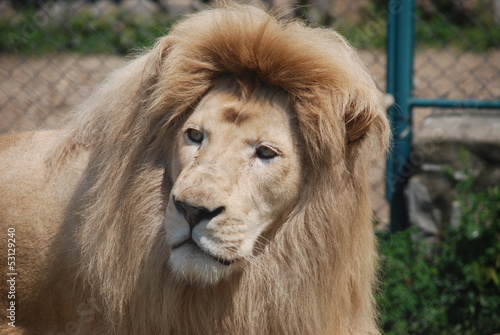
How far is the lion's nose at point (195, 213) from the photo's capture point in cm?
216

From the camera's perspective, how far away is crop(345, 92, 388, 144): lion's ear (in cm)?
239

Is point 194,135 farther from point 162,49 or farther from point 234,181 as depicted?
point 162,49

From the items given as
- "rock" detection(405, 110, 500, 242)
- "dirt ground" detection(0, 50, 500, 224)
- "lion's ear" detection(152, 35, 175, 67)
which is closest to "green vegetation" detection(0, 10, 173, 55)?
"dirt ground" detection(0, 50, 500, 224)

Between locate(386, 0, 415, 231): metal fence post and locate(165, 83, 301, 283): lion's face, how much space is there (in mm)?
2056

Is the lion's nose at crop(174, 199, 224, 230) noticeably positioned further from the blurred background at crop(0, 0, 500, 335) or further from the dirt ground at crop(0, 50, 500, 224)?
the dirt ground at crop(0, 50, 500, 224)

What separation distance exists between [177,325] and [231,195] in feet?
1.97

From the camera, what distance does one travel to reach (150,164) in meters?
2.56

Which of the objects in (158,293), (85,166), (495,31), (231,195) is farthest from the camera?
(495,31)

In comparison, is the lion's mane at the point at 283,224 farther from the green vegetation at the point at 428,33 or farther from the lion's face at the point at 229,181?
the green vegetation at the point at 428,33

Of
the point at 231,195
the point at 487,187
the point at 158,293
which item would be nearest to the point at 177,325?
the point at 158,293

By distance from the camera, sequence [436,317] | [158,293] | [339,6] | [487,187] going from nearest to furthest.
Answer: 1. [158,293]
2. [436,317]
3. [487,187]
4. [339,6]

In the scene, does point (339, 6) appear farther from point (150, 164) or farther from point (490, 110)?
point (150, 164)

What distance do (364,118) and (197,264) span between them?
79 cm

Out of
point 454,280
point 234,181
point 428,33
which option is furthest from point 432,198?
point 234,181
